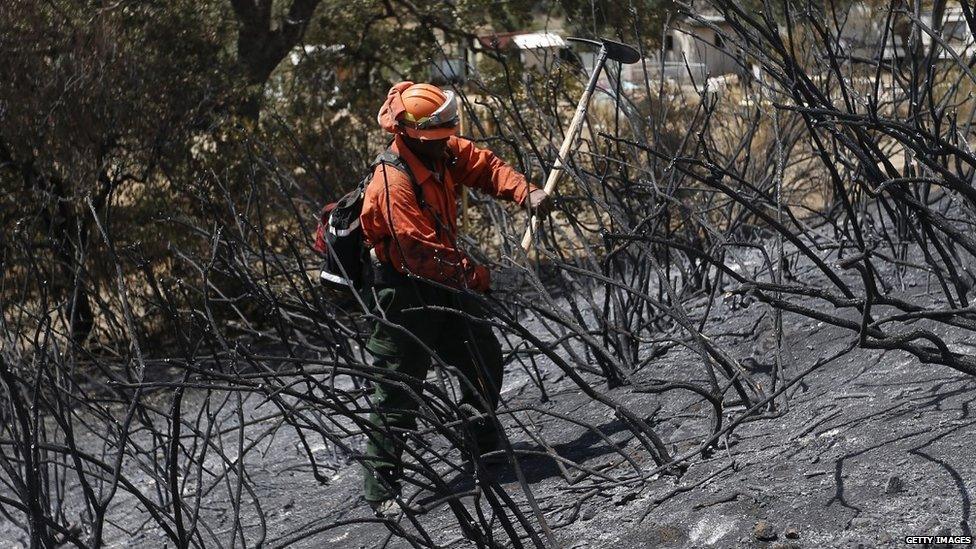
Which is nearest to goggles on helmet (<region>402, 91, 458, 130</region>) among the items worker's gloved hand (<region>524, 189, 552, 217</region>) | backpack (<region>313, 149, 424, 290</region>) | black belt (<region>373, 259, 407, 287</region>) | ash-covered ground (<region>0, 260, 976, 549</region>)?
backpack (<region>313, 149, 424, 290</region>)

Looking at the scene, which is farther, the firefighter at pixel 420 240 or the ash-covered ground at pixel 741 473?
the firefighter at pixel 420 240

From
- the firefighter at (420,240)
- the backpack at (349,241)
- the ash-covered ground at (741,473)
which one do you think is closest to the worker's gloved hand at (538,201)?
the firefighter at (420,240)

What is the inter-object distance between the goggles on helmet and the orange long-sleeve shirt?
9 cm

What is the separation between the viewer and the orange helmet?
462 cm

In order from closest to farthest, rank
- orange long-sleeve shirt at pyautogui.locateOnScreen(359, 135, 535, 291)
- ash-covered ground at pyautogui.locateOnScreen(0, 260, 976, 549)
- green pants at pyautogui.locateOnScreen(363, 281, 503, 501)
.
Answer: ash-covered ground at pyautogui.locateOnScreen(0, 260, 976, 549) → orange long-sleeve shirt at pyautogui.locateOnScreen(359, 135, 535, 291) → green pants at pyautogui.locateOnScreen(363, 281, 503, 501)

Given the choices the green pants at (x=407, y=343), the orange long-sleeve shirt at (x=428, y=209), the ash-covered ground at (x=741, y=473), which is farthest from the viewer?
the green pants at (x=407, y=343)

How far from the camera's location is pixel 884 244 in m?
6.54

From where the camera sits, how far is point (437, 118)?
4.62 metres

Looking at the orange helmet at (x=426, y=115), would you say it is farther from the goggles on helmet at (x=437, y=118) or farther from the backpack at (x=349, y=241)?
the backpack at (x=349, y=241)

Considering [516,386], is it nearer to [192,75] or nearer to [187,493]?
[187,493]

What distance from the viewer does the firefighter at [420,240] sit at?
15.0 feet

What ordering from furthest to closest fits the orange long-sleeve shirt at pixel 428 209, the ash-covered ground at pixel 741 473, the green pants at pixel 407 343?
the green pants at pixel 407 343, the orange long-sleeve shirt at pixel 428 209, the ash-covered ground at pixel 741 473

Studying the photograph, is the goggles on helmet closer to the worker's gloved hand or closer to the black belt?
the worker's gloved hand

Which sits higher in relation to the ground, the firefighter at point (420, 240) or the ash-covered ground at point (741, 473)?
the firefighter at point (420, 240)
